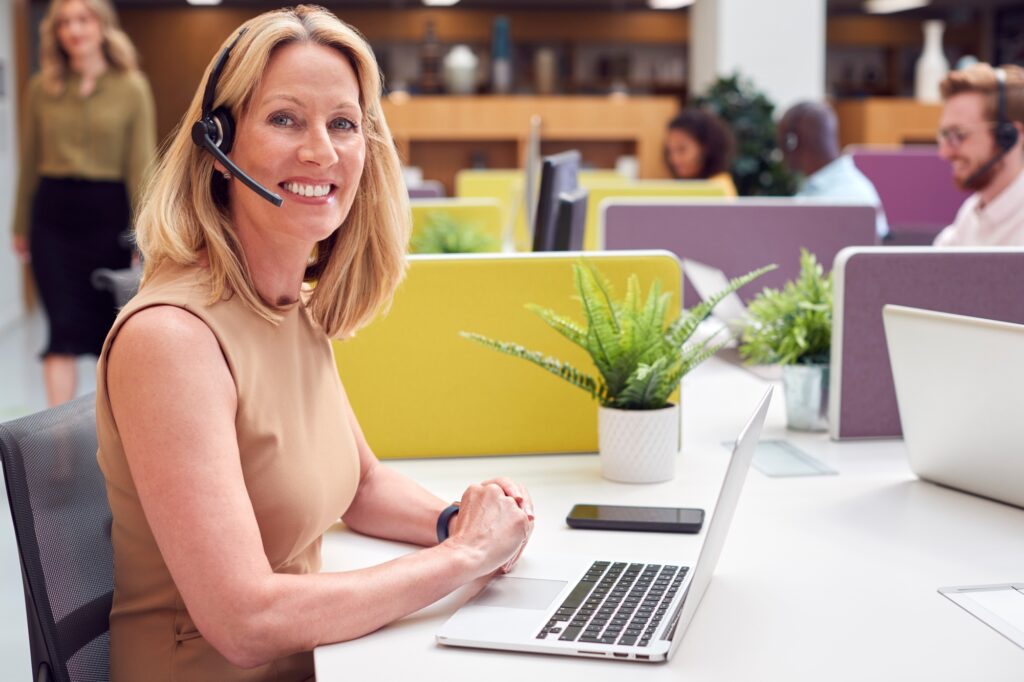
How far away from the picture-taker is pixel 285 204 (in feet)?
4.09

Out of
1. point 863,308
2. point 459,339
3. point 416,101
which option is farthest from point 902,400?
point 416,101

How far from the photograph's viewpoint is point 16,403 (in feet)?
16.1

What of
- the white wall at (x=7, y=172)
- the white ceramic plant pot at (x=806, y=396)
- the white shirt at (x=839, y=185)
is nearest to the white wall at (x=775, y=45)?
the white shirt at (x=839, y=185)

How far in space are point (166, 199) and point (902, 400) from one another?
988mm

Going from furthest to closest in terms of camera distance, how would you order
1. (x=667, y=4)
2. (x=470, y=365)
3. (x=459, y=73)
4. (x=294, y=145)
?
(x=667, y=4) < (x=459, y=73) < (x=470, y=365) < (x=294, y=145)

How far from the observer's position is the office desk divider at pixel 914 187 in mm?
5324

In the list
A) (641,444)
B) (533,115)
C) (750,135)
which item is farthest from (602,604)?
(533,115)

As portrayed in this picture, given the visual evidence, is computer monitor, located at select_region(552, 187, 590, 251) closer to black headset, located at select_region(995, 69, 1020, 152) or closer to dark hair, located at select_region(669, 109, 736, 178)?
black headset, located at select_region(995, 69, 1020, 152)

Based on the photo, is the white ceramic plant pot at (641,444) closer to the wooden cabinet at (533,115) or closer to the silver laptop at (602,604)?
the silver laptop at (602,604)

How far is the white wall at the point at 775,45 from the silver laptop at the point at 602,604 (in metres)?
6.09

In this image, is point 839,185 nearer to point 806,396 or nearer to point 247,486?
Result: point 806,396

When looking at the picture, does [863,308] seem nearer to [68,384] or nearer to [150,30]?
[68,384]

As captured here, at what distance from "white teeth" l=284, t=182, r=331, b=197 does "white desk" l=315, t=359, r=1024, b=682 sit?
1.39ft

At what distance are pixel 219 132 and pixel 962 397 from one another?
95cm
